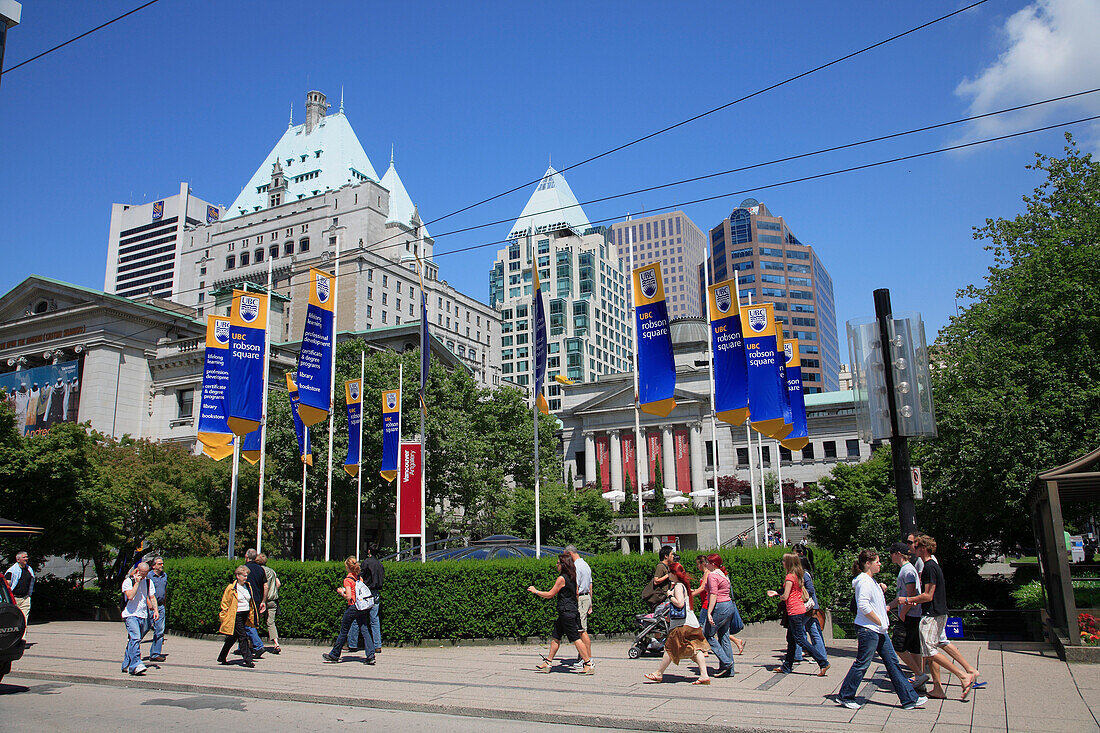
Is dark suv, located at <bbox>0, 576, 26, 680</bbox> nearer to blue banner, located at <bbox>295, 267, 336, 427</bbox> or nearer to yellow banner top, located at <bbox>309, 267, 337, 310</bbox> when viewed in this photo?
blue banner, located at <bbox>295, 267, 336, 427</bbox>

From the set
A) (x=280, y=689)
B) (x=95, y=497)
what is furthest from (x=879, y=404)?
(x=95, y=497)

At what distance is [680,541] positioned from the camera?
48.9 meters

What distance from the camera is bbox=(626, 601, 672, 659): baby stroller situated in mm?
13727

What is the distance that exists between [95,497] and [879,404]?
83.2 ft

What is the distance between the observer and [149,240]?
161 meters

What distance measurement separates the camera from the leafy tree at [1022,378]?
971 inches

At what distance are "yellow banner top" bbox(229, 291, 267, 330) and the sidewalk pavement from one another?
829 cm

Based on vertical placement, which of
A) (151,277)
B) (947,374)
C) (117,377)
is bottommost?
(947,374)

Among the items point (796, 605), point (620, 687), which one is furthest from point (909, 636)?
point (620, 687)

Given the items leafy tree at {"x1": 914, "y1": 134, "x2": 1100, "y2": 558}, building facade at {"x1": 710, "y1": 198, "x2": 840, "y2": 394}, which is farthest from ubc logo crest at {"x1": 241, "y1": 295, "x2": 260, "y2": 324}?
building facade at {"x1": 710, "y1": 198, "x2": 840, "y2": 394}

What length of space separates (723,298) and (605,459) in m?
60.8

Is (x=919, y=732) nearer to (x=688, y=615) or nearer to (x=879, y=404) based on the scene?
(x=688, y=615)

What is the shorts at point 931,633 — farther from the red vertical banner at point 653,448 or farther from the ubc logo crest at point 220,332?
the red vertical banner at point 653,448

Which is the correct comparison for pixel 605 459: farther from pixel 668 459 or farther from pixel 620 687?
pixel 620 687
